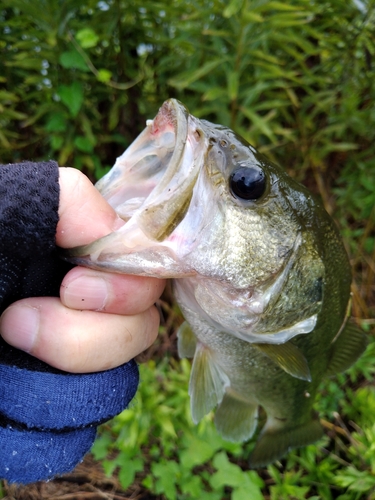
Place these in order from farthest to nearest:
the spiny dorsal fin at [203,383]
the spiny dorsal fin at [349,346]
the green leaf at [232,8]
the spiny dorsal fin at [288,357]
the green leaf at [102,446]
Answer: the green leaf at [102,446]
the green leaf at [232,8]
the spiny dorsal fin at [349,346]
the spiny dorsal fin at [203,383]
the spiny dorsal fin at [288,357]

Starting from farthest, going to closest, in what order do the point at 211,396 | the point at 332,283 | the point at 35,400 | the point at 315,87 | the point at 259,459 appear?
the point at 315,87 → the point at 259,459 → the point at 211,396 → the point at 332,283 → the point at 35,400

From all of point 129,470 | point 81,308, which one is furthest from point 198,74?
point 129,470

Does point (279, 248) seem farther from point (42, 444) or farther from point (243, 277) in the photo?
point (42, 444)

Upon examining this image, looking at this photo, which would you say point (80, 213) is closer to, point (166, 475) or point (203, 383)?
point (203, 383)

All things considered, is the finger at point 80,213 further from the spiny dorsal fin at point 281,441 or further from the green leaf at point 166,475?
the green leaf at point 166,475

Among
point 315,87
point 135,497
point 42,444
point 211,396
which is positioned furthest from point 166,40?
point 135,497

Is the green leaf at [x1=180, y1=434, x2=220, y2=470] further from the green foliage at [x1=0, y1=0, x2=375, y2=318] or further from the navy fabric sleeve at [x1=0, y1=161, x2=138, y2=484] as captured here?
the green foliage at [x1=0, y1=0, x2=375, y2=318]

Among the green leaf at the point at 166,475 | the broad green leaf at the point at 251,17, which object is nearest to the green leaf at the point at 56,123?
the broad green leaf at the point at 251,17

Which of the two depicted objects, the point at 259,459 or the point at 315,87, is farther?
the point at 315,87
